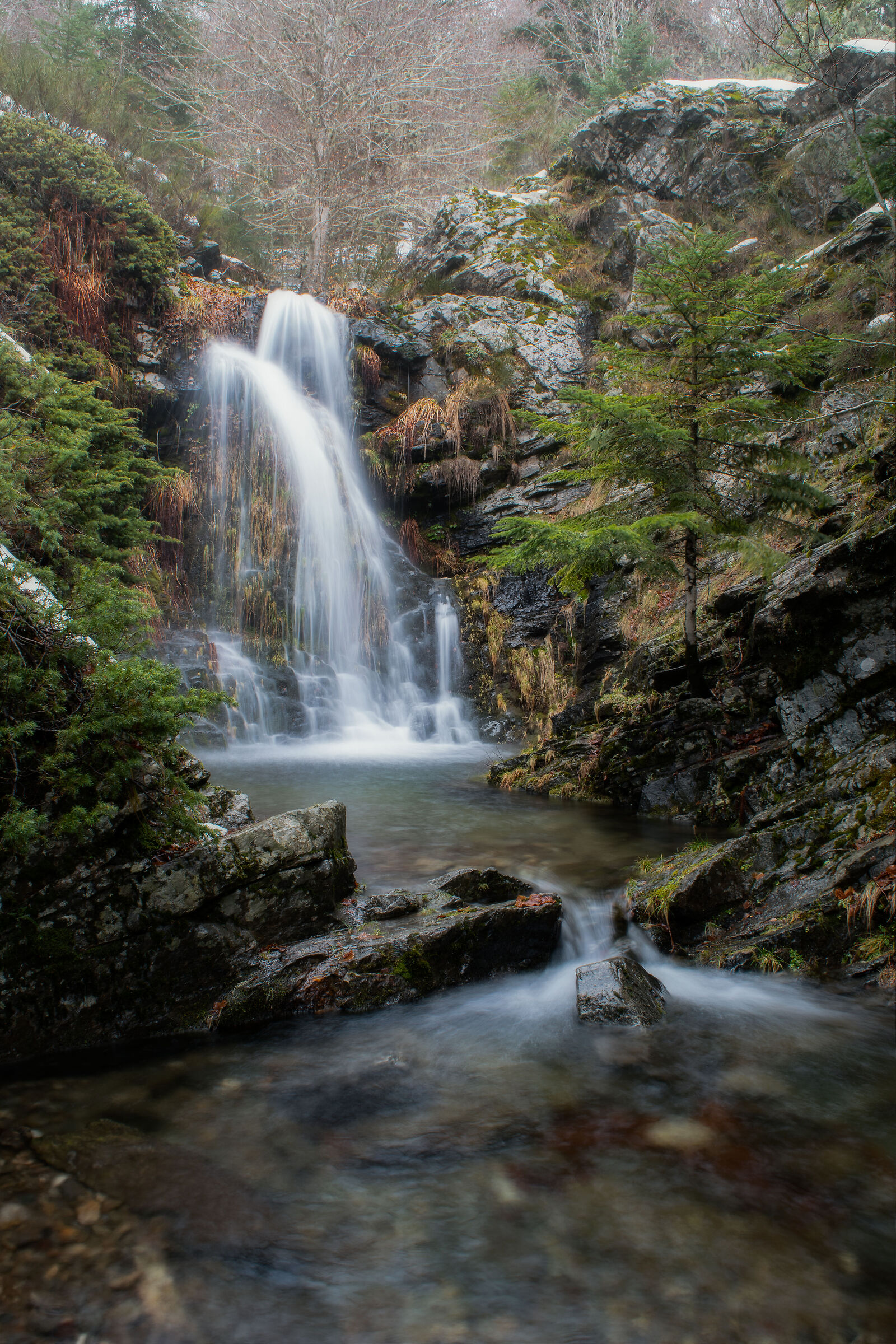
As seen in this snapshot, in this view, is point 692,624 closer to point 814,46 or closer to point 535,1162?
point 535,1162

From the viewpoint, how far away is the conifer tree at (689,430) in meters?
6.46

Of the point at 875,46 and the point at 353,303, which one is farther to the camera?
the point at 353,303

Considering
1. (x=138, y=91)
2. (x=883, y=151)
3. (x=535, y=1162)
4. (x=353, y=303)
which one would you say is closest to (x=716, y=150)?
(x=883, y=151)

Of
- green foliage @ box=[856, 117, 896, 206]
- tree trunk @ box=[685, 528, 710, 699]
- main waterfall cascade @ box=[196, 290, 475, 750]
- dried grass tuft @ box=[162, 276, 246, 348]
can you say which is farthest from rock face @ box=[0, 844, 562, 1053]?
dried grass tuft @ box=[162, 276, 246, 348]

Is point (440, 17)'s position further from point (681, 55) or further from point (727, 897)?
point (727, 897)

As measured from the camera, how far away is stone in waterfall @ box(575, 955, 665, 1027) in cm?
348

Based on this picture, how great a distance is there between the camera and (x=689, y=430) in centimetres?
698

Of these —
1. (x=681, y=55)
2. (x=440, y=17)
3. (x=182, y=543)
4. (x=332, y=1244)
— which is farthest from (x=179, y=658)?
(x=681, y=55)

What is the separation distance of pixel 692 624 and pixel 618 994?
471 centimetres

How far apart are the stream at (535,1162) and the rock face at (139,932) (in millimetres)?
223

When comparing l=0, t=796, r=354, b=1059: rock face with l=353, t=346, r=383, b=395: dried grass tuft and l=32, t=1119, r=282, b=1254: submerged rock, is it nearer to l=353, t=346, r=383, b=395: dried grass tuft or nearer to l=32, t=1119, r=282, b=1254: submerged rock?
l=32, t=1119, r=282, b=1254: submerged rock

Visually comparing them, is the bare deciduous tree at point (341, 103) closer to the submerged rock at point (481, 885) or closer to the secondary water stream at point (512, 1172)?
the submerged rock at point (481, 885)

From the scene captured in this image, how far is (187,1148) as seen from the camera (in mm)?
2467

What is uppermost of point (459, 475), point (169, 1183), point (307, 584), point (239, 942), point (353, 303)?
point (353, 303)
